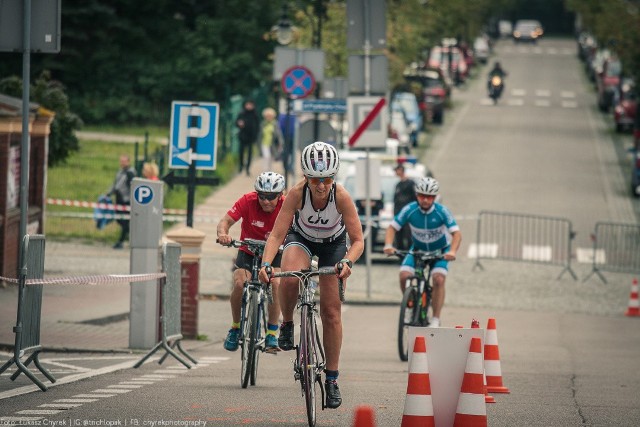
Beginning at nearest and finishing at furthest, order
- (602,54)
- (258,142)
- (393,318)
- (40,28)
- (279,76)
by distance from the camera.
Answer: (40,28) → (393,318) → (279,76) → (258,142) → (602,54)

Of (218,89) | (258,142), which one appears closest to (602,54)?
(218,89)

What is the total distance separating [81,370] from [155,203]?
91.1 inches

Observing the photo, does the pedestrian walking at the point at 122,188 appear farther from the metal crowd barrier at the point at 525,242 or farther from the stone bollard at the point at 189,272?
the stone bollard at the point at 189,272

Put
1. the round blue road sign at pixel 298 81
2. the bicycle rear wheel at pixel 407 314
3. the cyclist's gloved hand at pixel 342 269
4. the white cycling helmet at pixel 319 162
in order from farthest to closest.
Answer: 1. the round blue road sign at pixel 298 81
2. the bicycle rear wheel at pixel 407 314
3. the white cycling helmet at pixel 319 162
4. the cyclist's gloved hand at pixel 342 269

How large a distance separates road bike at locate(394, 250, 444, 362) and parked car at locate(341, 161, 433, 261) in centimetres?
989

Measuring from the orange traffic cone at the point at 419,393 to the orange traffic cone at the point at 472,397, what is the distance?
0.19 metres

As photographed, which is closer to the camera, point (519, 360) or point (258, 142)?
point (519, 360)

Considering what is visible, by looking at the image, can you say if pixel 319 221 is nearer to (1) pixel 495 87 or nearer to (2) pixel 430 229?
(2) pixel 430 229

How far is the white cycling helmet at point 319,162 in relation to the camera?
1031cm

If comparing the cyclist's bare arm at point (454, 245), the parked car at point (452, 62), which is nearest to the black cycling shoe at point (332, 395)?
the cyclist's bare arm at point (454, 245)

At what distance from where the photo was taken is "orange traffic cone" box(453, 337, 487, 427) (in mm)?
9688

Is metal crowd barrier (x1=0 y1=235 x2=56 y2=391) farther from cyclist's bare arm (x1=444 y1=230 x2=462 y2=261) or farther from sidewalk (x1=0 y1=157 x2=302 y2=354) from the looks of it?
cyclist's bare arm (x1=444 y1=230 x2=462 y2=261)

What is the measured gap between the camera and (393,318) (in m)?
21.1

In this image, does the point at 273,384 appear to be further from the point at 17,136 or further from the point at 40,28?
the point at 17,136
